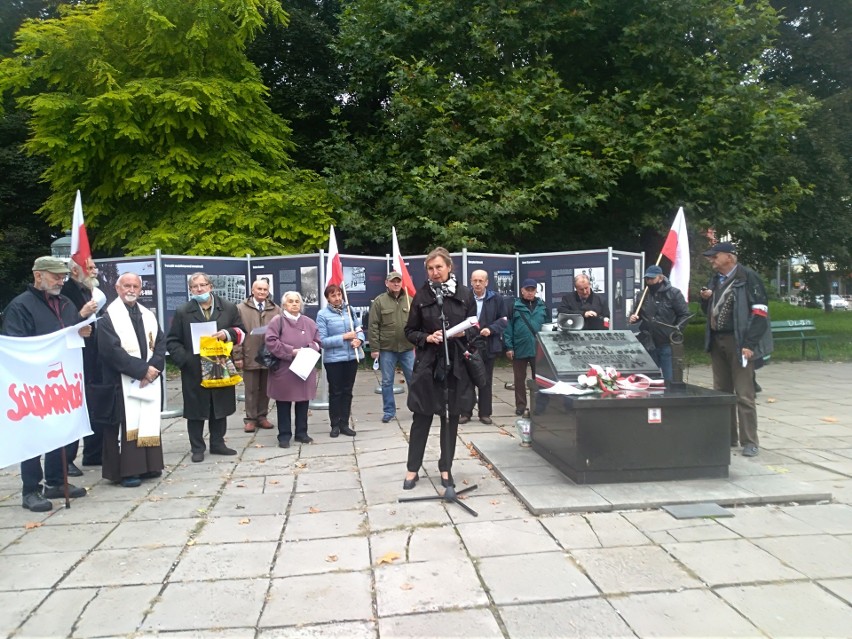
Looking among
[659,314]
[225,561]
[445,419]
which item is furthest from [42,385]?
[659,314]

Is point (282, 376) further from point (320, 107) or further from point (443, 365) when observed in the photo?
point (320, 107)

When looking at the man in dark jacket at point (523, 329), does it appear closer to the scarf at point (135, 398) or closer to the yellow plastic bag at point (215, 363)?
the yellow plastic bag at point (215, 363)

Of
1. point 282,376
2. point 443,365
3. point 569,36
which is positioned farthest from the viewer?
point 569,36

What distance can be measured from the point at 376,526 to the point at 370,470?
66.2 inches

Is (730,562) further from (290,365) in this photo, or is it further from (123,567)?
(290,365)

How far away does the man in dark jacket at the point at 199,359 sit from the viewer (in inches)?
286

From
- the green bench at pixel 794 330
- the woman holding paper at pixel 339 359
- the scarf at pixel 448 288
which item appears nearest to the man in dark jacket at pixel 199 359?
the woman holding paper at pixel 339 359

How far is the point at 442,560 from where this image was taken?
4387 millimetres

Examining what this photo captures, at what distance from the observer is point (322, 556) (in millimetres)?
4531

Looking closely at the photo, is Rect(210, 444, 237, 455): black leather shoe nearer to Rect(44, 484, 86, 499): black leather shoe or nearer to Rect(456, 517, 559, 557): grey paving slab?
Rect(44, 484, 86, 499): black leather shoe

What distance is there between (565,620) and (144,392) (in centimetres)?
460

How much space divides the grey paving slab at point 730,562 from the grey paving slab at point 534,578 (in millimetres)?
719

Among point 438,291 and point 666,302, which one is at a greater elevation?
point 438,291

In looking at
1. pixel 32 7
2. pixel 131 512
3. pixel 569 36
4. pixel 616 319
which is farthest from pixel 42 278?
pixel 32 7
